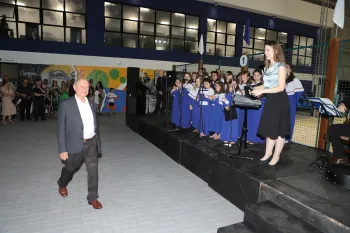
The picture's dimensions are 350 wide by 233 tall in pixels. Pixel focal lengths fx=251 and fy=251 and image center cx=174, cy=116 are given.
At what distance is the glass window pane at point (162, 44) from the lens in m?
15.3

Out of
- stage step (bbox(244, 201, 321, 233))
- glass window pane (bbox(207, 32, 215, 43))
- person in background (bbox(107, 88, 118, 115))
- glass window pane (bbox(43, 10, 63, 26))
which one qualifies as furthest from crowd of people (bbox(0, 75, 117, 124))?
glass window pane (bbox(207, 32, 215, 43))

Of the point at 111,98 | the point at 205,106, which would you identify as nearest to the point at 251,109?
the point at 205,106

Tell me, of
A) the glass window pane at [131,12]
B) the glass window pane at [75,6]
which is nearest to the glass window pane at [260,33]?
the glass window pane at [131,12]

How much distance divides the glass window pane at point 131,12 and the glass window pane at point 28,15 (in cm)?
448

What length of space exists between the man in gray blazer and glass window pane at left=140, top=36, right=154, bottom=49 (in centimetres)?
1253

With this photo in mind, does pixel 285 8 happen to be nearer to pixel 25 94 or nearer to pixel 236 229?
pixel 25 94

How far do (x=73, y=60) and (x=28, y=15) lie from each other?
3.29 metres

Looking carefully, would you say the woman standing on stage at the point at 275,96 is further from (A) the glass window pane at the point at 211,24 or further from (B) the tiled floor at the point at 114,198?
(A) the glass window pane at the point at 211,24

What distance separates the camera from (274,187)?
294 centimetres

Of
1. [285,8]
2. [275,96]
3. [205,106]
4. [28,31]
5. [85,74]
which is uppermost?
[285,8]

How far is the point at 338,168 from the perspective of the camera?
312cm

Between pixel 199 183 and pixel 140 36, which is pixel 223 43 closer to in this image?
pixel 140 36

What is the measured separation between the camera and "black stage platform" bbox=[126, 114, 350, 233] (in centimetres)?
246

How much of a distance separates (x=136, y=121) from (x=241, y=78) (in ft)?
13.6
